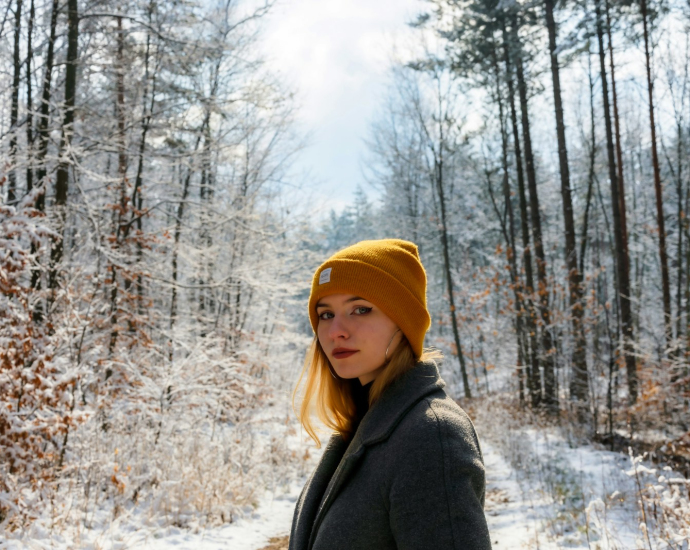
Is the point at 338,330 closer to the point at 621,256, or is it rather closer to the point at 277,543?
Answer: the point at 277,543

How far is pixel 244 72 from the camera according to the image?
12.5 meters

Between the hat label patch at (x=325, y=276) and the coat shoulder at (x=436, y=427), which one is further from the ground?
the hat label patch at (x=325, y=276)

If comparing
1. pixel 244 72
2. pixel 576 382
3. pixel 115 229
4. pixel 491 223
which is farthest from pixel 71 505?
pixel 491 223

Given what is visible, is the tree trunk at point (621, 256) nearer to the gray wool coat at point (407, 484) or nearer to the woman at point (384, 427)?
the woman at point (384, 427)

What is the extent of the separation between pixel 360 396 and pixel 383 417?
1.45ft

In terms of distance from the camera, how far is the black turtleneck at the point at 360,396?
1.78m

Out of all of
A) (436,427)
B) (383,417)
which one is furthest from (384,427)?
(436,427)

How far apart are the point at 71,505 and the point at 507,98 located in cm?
1267

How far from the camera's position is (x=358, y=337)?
5.02ft

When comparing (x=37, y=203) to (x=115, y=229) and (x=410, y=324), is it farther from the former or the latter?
(x=410, y=324)

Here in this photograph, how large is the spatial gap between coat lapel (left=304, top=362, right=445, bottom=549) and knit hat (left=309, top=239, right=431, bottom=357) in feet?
0.41

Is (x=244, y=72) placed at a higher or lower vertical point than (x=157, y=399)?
higher


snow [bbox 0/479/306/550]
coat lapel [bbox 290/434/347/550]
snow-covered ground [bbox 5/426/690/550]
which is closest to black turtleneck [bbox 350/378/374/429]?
coat lapel [bbox 290/434/347/550]

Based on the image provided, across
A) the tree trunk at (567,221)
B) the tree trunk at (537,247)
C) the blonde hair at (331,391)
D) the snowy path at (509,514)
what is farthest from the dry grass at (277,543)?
the tree trunk at (567,221)
